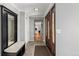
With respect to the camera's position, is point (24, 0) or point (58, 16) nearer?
point (58, 16)

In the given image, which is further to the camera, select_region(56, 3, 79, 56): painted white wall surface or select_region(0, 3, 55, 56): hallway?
select_region(0, 3, 55, 56): hallway

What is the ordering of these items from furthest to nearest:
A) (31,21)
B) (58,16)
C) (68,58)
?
(31,21), (58,16), (68,58)

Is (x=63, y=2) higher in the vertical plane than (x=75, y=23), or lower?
higher

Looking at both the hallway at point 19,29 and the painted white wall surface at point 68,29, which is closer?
the painted white wall surface at point 68,29

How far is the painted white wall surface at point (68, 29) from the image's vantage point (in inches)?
125

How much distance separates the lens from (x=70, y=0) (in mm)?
3164

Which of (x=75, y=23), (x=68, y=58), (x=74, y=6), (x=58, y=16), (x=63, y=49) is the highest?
(x=74, y=6)

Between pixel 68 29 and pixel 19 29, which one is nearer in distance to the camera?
pixel 68 29

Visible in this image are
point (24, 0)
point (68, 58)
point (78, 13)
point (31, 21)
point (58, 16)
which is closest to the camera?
point (68, 58)

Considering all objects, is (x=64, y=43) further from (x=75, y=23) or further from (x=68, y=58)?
(x=68, y=58)

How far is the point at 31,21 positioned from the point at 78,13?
830 cm

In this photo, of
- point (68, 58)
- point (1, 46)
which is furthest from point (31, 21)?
point (68, 58)

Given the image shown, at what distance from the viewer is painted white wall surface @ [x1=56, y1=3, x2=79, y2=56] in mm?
3180

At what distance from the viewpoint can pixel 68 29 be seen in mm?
3305
